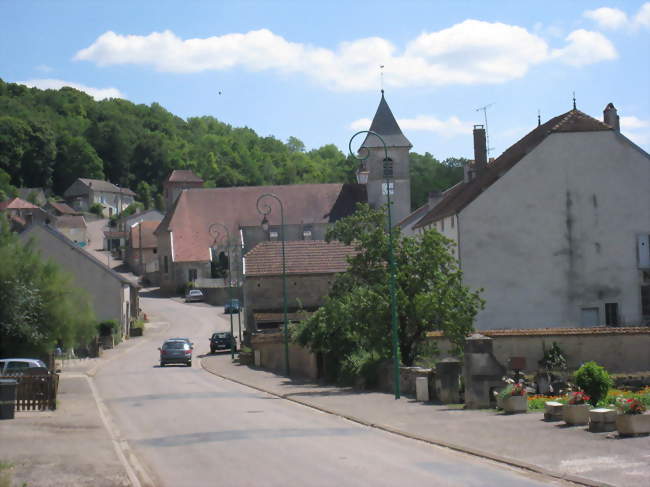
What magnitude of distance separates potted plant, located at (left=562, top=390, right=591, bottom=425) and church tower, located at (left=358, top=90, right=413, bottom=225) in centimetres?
6354

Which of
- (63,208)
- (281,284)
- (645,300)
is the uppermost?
(63,208)

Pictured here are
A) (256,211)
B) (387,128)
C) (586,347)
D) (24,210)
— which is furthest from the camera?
(24,210)

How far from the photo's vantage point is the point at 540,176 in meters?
45.2

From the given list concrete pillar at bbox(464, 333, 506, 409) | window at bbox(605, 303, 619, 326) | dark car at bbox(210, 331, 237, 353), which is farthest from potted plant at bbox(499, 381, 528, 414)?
dark car at bbox(210, 331, 237, 353)

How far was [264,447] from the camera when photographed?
16062 mm

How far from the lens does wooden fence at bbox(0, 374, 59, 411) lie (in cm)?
2361

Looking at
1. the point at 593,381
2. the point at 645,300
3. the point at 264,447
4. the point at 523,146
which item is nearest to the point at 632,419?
the point at 593,381

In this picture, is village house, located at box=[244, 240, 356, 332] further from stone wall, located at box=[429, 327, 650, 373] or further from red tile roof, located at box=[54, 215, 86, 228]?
red tile roof, located at box=[54, 215, 86, 228]

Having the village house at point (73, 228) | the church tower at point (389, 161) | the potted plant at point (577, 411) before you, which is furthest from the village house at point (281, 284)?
the village house at point (73, 228)

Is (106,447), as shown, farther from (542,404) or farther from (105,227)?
(105,227)

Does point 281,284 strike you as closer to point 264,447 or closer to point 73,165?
point 264,447

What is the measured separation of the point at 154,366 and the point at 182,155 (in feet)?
417

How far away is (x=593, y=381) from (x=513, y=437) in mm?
3424

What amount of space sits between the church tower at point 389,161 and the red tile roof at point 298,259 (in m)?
30.2
